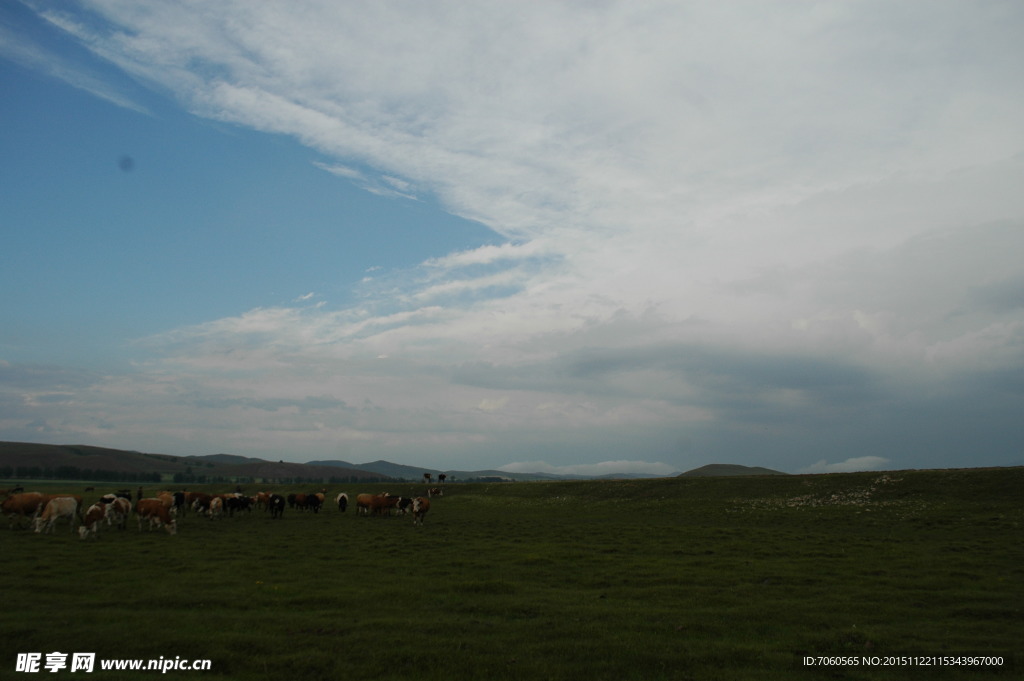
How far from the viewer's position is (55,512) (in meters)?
30.6

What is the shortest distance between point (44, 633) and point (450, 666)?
919 cm

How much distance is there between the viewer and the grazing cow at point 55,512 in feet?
98.6

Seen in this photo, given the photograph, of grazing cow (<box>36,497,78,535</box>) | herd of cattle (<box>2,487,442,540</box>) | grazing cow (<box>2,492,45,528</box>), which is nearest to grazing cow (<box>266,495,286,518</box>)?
herd of cattle (<box>2,487,442,540</box>)

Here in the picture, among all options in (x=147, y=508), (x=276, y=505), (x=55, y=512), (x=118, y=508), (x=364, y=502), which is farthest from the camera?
(x=364, y=502)

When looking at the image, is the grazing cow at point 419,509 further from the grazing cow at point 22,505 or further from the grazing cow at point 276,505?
the grazing cow at point 22,505

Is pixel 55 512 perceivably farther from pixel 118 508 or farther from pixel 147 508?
pixel 147 508

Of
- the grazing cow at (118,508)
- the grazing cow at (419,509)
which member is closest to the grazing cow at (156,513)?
the grazing cow at (118,508)

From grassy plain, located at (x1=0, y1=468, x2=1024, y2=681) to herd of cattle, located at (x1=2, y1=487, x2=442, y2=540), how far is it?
1.13m

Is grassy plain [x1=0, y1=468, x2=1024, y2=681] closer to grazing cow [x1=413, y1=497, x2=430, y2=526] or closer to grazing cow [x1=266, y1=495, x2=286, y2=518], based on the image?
grazing cow [x1=413, y1=497, x2=430, y2=526]

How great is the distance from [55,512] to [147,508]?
13.5 ft

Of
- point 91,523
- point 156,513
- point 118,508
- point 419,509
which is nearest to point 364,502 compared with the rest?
point 419,509

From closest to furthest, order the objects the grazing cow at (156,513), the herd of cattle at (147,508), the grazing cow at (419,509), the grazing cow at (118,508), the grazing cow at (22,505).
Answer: the herd of cattle at (147,508)
the grazing cow at (22,505)
the grazing cow at (156,513)
the grazing cow at (118,508)
the grazing cow at (419,509)

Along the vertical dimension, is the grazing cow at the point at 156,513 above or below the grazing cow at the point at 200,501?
above

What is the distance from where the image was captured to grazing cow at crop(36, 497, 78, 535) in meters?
30.0
